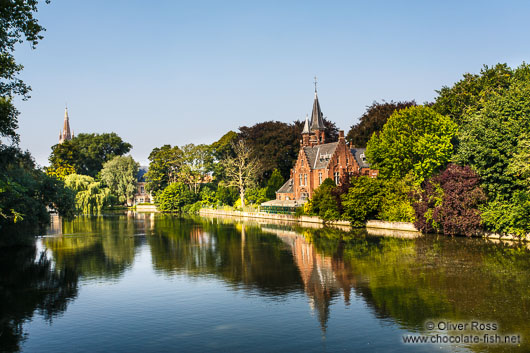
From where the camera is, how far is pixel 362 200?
51.6m

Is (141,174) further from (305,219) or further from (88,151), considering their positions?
(305,219)

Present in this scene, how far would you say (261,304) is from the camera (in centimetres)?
2081

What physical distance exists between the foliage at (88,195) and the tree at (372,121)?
4511 cm

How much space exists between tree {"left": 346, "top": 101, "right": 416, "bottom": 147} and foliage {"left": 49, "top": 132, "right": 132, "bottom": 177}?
7029cm

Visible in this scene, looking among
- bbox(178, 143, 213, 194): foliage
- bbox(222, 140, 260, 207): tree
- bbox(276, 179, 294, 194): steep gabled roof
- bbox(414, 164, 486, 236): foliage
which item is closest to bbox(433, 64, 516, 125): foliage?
bbox(414, 164, 486, 236): foliage

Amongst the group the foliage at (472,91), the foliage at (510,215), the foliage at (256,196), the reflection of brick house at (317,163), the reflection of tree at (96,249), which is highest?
the foliage at (472,91)

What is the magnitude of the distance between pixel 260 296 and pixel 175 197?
78319 millimetres

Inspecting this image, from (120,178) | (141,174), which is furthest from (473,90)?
(141,174)

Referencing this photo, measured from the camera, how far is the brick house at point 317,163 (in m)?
70.3

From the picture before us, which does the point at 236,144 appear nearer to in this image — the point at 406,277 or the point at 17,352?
the point at 406,277

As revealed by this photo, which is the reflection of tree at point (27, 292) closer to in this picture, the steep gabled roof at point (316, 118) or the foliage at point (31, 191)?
the foliage at point (31, 191)

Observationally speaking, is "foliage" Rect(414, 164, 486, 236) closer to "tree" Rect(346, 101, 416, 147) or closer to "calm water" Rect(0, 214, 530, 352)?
"calm water" Rect(0, 214, 530, 352)

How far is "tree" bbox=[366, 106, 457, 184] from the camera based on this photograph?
157 ft

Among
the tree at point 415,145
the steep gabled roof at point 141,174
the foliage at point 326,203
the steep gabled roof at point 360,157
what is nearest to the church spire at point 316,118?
the steep gabled roof at point 360,157
